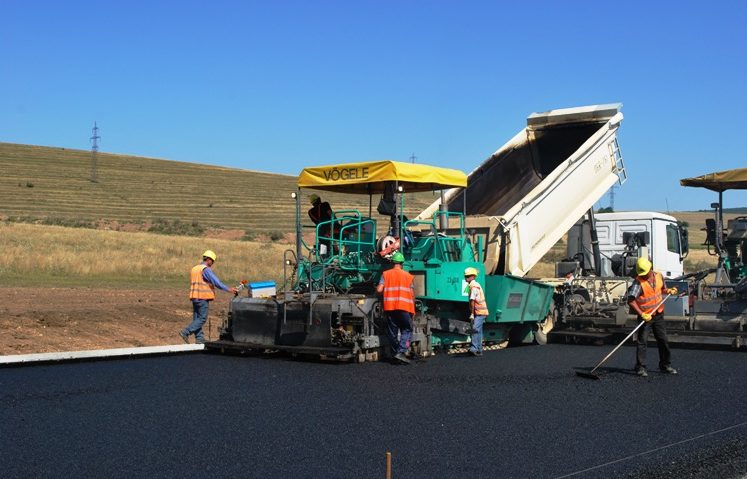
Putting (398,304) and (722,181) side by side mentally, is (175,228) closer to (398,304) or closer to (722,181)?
(722,181)

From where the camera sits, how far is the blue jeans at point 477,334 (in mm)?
10805

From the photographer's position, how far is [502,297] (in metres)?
11.4

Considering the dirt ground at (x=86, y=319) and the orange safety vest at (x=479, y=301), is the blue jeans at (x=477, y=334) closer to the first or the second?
the orange safety vest at (x=479, y=301)

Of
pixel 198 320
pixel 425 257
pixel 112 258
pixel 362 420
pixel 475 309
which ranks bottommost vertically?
pixel 362 420

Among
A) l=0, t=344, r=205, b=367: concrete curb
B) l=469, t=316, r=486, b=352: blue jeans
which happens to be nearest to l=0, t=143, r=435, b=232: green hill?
l=0, t=344, r=205, b=367: concrete curb

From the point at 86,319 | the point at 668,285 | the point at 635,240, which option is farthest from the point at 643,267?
the point at 86,319

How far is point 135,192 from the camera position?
5216cm

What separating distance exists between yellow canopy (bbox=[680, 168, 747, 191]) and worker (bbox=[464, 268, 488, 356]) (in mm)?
4170

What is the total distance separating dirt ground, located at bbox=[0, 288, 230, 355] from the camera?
39.6ft

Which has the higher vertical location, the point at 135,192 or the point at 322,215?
the point at 135,192

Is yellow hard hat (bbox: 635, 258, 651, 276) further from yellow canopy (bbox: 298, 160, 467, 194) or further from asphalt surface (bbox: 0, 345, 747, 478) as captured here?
Result: yellow canopy (bbox: 298, 160, 467, 194)

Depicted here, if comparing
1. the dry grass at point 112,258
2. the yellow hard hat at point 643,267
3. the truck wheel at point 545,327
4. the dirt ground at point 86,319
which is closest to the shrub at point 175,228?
the dry grass at point 112,258

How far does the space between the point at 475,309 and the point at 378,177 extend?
82.3 inches

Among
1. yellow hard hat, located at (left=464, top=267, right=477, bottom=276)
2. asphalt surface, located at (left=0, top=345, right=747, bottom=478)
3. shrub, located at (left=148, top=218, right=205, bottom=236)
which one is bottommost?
asphalt surface, located at (left=0, top=345, right=747, bottom=478)
